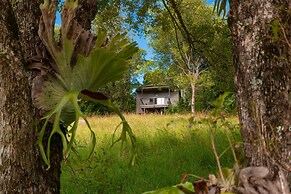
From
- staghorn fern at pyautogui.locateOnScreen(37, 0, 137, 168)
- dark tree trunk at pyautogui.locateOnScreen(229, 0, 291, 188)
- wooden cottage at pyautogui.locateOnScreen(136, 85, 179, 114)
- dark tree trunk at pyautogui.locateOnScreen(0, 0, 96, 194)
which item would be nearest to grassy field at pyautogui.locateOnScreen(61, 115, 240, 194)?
dark tree trunk at pyautogui.locateOnScreen(0, 0, 96, 194)

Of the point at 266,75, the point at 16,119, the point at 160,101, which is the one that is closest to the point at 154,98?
the point at 160,101

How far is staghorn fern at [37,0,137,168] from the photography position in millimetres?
2014

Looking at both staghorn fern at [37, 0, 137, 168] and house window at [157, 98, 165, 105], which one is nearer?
staghorn fern at [37, 0, 137, 168]

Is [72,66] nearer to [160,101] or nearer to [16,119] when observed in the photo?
[16,119]


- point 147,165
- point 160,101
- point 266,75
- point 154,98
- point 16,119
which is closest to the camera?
point 266,75

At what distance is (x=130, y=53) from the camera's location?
85.7 inches

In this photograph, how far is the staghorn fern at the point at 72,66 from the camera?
6.61 ft

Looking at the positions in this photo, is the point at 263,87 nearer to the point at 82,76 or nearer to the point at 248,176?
the point at 82,76

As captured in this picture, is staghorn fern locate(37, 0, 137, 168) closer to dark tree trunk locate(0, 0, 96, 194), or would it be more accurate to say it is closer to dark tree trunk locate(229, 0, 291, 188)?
dark tree trunk locate(0, 0, 96, 194)

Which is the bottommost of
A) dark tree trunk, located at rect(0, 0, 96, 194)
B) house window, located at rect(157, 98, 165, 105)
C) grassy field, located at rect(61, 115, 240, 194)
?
grassy field, located at rect(61, 115, 240, 194)

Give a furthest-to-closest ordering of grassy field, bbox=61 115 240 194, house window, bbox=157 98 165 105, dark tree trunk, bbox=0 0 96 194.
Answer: house window, bbox=157 98 165 105
grassy field, bbox=61 115 240 194
dark tree trunk, bbox=0 0 96 194

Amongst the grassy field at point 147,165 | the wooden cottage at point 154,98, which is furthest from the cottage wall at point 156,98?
the grassy field at point 147,165

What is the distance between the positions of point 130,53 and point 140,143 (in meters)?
5.55

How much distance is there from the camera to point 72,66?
2100mm
